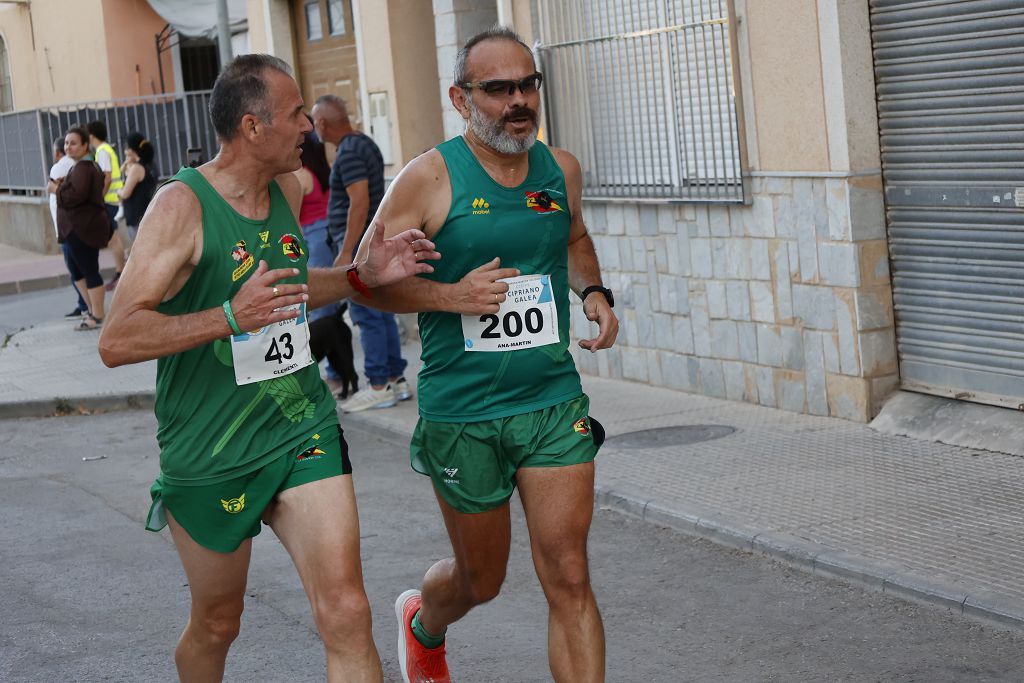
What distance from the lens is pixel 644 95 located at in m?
10.5

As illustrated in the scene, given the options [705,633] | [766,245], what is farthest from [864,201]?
[705,633]

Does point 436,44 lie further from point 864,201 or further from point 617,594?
point 617,594

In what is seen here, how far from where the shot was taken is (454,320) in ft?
15.3

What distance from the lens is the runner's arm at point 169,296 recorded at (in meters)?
4.01

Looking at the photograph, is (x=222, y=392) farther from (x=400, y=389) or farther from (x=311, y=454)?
(x=400, y=389)

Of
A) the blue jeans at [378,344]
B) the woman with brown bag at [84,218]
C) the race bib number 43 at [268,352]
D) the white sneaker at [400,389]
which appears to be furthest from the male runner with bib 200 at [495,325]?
the woman with brown bag at [84,218]

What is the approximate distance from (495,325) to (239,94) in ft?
3.24

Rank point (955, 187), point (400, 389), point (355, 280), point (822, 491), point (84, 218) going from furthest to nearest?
1. point (84, 218)
2. point (400, 389)
3. point (955, 187)
4. point (822, 491)
5. point (355, 280)

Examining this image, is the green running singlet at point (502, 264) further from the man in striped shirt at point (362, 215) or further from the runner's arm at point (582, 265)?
the man in striped shirt at point (362, 215)

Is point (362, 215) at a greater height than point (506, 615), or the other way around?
point (362, 215)

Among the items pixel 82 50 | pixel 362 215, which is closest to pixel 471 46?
pixel 362 215

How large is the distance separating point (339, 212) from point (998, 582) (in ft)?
19.0

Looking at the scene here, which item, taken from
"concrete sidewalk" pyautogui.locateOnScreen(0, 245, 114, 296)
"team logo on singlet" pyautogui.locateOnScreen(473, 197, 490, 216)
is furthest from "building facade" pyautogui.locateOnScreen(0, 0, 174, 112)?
"team logo on singlet" pyautogui.locateOnScreen(473, 197, 490, 216)

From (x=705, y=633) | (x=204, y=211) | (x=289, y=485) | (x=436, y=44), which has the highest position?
(x=436, y=44)
